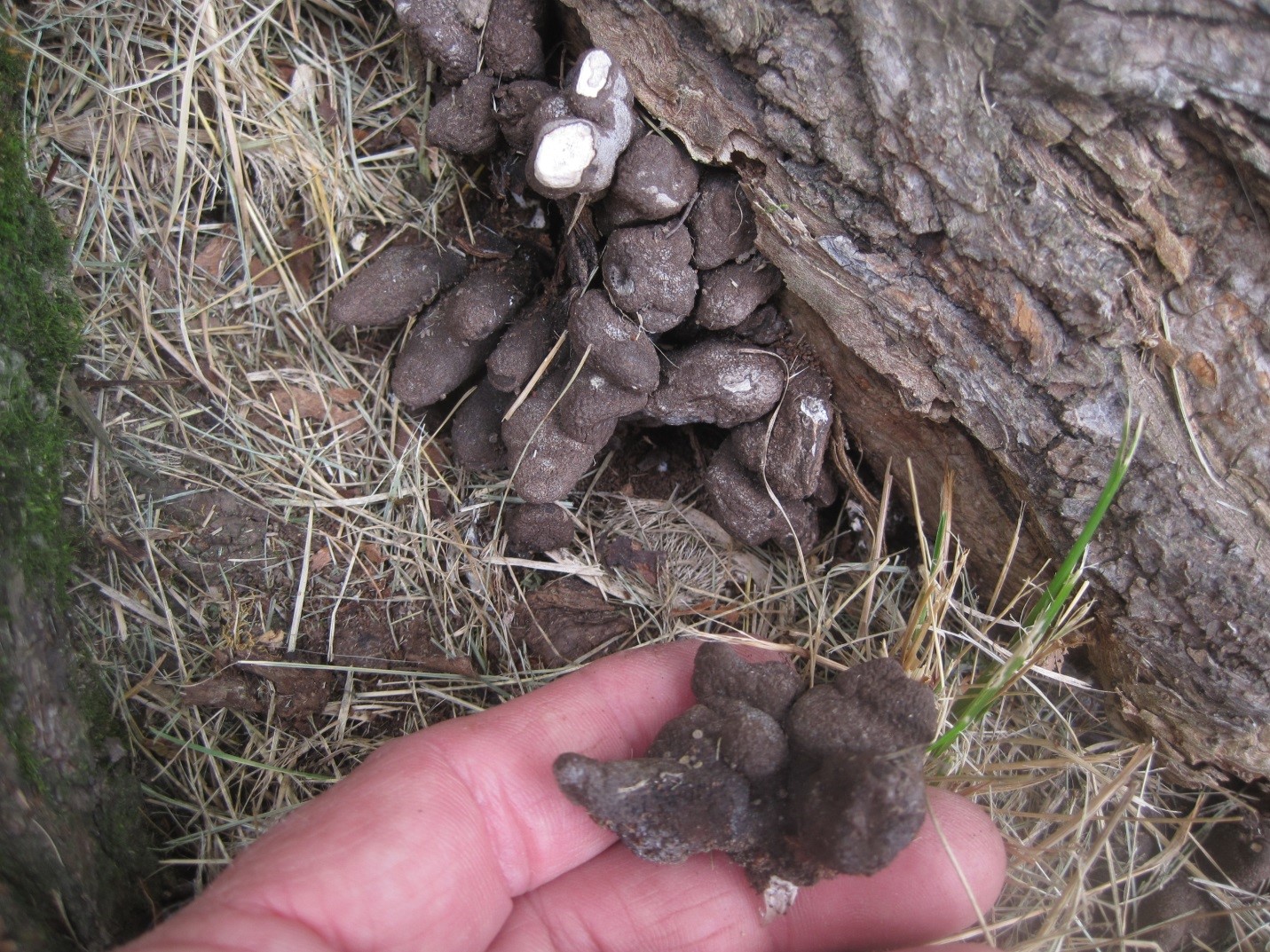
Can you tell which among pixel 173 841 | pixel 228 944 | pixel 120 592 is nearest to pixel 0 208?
pixel 120 592

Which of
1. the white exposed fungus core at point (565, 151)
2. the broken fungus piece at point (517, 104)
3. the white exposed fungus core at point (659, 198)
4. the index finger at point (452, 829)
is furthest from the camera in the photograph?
the broken fungus piece at point (517, 104)

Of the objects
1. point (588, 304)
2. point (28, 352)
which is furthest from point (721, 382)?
point (28, 352)

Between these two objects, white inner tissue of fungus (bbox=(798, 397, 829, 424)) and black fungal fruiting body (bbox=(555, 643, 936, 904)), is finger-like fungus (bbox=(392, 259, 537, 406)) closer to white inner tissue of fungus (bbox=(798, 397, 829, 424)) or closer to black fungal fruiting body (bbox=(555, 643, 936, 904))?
white inner tissue of fungus (bbox=(798, 397, 829, 424))

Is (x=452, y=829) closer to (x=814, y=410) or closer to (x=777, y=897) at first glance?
(x=777, y=897)

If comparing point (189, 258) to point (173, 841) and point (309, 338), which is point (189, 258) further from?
point (173, 841)

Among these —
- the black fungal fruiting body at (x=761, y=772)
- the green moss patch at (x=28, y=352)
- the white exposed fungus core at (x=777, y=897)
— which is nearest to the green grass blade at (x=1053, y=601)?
the black fungal fruiting body at (x=761, y=772)

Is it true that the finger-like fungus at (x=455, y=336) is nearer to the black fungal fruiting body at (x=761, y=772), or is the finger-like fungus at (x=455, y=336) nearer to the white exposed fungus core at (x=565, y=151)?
the white exposed fungus core at (x=565, y=151)

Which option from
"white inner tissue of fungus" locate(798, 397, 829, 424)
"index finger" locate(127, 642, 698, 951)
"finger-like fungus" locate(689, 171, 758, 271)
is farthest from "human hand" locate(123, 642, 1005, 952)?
"finger-like fungus" locate(689, 171, 758, 271)
